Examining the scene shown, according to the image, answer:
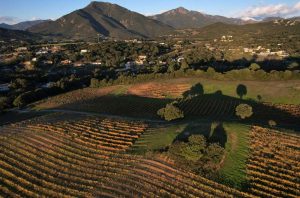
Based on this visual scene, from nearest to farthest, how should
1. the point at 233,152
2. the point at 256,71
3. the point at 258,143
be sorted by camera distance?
the point at 233,152 < the point at 258,143 < the point at 256,71

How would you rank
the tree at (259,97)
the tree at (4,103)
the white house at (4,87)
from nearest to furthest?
the tree at (259,97) → the tree at (4,103) → the white house at (4,87)

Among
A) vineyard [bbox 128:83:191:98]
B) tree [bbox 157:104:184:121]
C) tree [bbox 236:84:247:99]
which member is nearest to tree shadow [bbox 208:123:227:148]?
tree [bbox 157:104:184:121]

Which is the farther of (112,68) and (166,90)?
(112,68)

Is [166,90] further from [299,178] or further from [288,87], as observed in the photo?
[299,178]

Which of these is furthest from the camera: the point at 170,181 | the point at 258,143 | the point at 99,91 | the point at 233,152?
the point at 99,91

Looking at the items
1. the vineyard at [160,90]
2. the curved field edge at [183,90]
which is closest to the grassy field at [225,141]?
the curved field edge at [183,90]

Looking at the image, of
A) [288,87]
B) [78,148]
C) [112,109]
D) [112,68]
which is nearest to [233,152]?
[78,148]

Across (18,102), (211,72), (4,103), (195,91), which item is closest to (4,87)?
(4,103)

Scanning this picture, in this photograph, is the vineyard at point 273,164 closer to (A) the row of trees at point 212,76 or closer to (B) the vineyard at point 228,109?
(B) the vineyard at point 228,109
